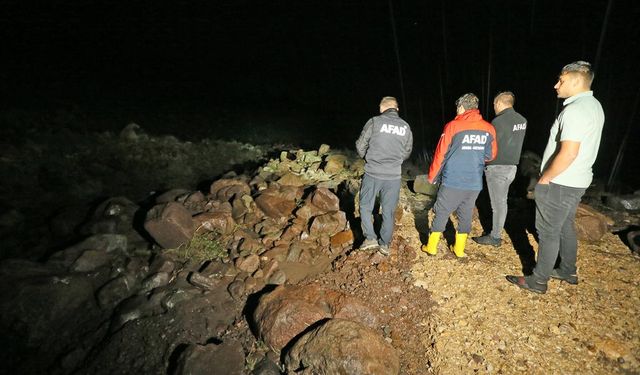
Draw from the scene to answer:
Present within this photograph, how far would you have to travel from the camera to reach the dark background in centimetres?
1417

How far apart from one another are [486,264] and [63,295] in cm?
497

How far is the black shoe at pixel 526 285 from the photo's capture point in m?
3.81

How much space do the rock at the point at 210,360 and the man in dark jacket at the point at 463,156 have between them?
Result: 9.19 ft

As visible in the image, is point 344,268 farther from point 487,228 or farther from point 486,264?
point 487,228

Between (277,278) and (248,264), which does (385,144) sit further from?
(248,264)

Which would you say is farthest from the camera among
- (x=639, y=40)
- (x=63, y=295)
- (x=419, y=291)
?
(x=639, y=40)

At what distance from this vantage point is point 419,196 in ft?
21.5

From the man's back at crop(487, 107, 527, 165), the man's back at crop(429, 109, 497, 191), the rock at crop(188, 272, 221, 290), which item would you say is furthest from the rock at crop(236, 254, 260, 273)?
the man's back at crop(487, 107, 527, 165)

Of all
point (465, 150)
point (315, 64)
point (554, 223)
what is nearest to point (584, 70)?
point (465, 150)

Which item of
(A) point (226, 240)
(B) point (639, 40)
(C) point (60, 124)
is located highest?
(C) point (60, 124)

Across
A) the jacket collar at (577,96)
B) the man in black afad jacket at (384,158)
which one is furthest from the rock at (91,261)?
the jacket collar at (577,96)

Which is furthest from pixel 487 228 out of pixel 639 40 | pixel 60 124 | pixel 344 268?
pixel 639 40

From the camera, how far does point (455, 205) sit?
4258 millimetres

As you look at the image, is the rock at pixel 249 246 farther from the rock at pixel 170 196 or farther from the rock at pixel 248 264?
the rock at pixel 170 196
